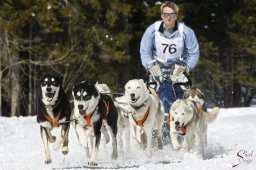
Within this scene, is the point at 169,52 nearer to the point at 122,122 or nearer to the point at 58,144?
the point at 122,122

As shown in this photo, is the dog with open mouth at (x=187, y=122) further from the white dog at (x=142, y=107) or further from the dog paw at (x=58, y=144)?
the dog paw at (x=58, y=144)

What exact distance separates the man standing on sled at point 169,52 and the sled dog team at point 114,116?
26 centimetres

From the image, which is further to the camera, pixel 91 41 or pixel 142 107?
pixel 91 41

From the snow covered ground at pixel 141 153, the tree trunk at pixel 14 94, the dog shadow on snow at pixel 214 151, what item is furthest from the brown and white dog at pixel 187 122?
the tree trunk at pixel 14 94

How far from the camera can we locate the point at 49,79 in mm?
6668

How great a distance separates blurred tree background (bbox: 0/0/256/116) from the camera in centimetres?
1927

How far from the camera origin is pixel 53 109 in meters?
6.70

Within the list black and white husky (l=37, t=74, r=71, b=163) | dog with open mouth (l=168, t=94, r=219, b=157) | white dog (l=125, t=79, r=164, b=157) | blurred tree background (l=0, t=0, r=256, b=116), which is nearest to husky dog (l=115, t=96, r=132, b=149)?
Answer: white dog (l=125, t=79, r=164, b=157)

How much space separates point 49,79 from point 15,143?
138 inches

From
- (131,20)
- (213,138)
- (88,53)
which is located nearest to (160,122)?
(213,138)

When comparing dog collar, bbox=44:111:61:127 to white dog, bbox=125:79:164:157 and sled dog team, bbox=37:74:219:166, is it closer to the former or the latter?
sled dog team, bbox=37:74:219:166

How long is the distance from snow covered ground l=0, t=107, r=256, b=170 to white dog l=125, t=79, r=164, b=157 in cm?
34

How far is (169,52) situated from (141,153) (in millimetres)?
1400

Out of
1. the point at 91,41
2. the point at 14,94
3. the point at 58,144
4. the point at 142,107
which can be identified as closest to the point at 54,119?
the point at 58,144
